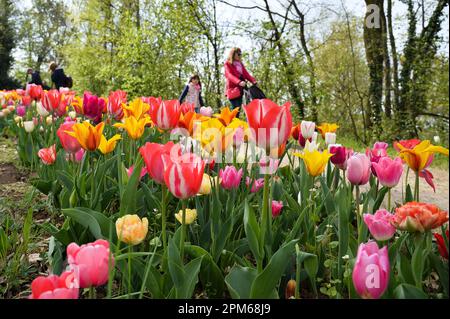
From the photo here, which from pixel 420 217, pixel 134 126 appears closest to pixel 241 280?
pixel 420 217

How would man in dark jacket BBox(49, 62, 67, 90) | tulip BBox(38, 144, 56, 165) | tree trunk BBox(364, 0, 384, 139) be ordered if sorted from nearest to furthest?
tulip BBox(38, 144, 56, 165)
man in dark jacket BBox(49, 62, 67, 90)
tree trunk BBox(364, 0, 384, 139)

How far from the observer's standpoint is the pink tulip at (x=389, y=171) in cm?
106

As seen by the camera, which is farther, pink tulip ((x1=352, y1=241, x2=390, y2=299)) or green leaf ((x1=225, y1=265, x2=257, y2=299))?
green leaf ((x1=225, y1=265, x2=257, y2=299))

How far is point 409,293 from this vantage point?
2.12 feet

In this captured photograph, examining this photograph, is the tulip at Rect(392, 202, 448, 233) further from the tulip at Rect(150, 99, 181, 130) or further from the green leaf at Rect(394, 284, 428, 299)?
the tulip at Rect(150, 99, 181, 130)

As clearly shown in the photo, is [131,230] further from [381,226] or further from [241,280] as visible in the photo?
[381,226]

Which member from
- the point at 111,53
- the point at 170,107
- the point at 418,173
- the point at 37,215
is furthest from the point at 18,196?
the point at 111,53

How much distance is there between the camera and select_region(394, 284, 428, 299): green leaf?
0.64 m

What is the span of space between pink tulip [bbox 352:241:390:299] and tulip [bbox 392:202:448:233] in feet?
0.49

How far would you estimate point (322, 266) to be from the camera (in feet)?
→ 3.57

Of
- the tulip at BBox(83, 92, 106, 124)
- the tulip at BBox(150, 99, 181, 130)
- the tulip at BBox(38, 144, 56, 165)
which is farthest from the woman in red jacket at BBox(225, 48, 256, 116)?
the tulip at BBox(150, 99, 181, 130)

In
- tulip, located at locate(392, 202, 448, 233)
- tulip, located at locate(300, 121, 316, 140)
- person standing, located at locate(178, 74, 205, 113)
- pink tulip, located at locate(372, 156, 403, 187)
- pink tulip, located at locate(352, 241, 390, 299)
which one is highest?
person standing, located at locate(178, 74, 205, 113)

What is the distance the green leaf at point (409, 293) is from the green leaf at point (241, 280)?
0.26 metres

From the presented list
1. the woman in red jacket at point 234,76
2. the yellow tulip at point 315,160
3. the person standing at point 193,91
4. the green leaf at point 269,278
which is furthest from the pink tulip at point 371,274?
the person standing at point 193,91
